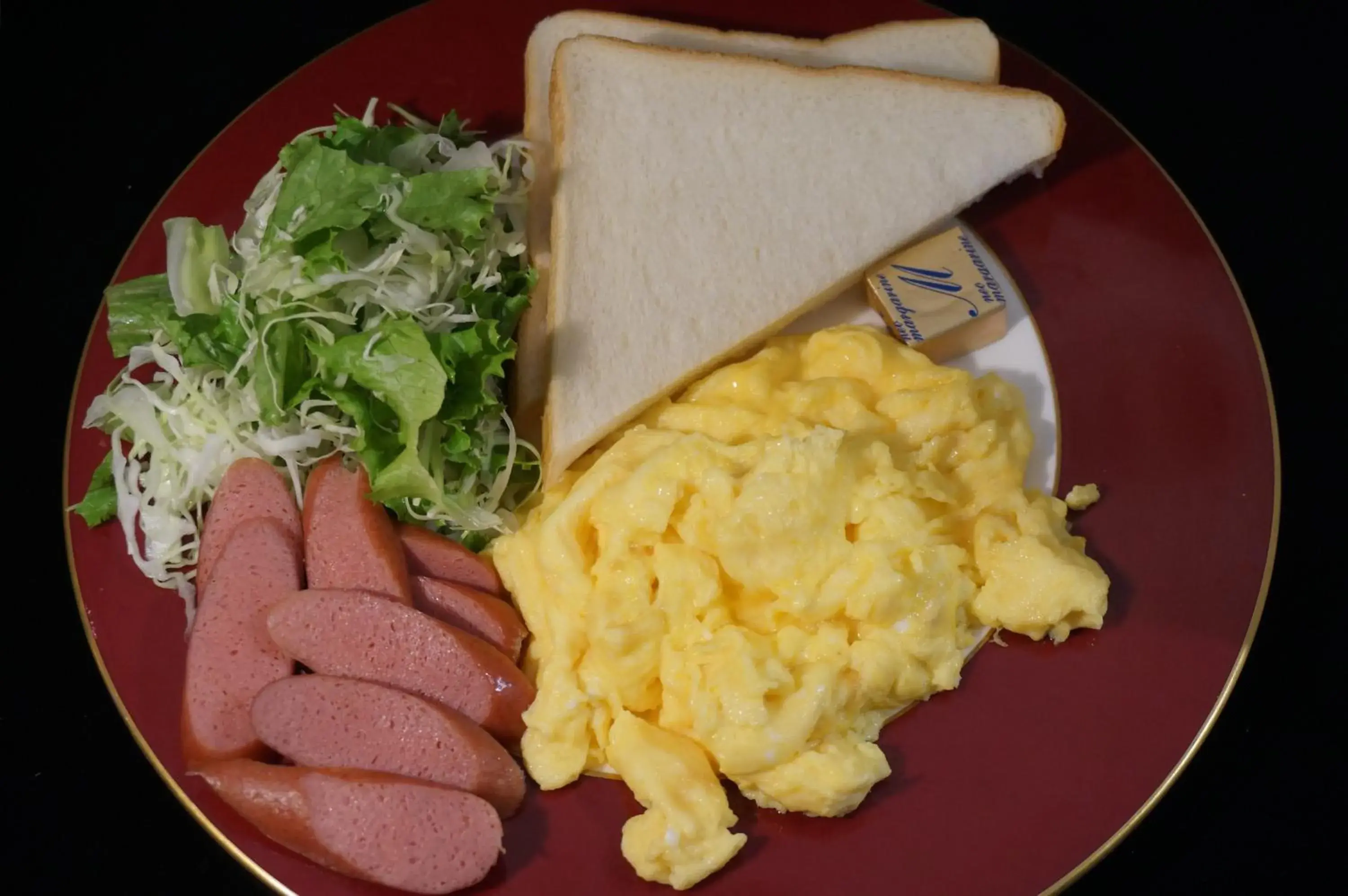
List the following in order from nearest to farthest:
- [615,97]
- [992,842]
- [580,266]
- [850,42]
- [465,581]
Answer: [992,842]
[465,581]
[580,266]
[615,97]
[850,42]

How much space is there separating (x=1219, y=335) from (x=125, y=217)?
316 centimetres

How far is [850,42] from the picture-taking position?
3035 millimetres

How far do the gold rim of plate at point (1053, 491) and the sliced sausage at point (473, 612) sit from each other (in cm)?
58

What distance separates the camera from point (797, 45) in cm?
304

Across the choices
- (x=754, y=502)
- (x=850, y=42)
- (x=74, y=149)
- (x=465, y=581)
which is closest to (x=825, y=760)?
(x=754, y=502)

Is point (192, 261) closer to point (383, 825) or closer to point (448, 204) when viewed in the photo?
point (448, 204)

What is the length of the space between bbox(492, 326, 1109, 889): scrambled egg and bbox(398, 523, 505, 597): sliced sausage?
0.10 metres

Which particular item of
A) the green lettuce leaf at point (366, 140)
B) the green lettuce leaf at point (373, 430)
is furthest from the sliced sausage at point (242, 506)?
the green lettuce leaf at point (366, 140)

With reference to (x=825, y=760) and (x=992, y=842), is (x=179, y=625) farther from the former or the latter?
(x=992, y=842)

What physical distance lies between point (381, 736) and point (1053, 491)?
1541mm

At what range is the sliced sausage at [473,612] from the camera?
7.57 feet

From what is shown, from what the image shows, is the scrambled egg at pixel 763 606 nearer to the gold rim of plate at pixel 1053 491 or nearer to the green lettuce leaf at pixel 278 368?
the gold rim of plate at pixel 1053 491

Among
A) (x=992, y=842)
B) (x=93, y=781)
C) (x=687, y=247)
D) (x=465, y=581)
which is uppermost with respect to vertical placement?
(x=687, y=247)

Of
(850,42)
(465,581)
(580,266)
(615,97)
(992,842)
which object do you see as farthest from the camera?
(850,42)
